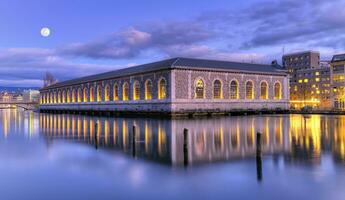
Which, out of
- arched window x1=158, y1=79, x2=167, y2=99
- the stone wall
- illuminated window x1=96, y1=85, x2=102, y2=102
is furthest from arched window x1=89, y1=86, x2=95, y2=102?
arched window x1=158, y1=79, x2=167, y2=99

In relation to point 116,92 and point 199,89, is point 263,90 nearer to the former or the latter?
point 199,89

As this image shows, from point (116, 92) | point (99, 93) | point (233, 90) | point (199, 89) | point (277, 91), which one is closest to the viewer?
point (199, 89)

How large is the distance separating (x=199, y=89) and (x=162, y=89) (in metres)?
6.64

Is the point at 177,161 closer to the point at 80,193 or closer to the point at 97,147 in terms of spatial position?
the point at 80,193

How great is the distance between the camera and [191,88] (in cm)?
6831

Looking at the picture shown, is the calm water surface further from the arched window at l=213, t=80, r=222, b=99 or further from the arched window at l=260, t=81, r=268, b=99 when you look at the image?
the arched window at l=260, t=81, r=268, b=99

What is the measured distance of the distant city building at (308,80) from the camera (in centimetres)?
11712

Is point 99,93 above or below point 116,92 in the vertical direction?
above

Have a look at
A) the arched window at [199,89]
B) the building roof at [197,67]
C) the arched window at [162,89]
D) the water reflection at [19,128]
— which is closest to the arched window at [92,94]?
the building roof at [197,67]

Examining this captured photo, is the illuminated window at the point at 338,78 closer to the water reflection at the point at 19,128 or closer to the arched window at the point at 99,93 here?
the arched window at the point at 99,93

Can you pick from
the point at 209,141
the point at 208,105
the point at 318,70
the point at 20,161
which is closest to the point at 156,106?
the point at 208,105

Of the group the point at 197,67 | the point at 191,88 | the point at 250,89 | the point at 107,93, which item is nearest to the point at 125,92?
the point at 107,93

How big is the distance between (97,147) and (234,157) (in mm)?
9147

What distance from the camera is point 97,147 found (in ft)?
78.4
